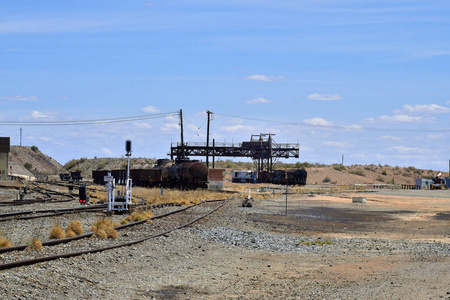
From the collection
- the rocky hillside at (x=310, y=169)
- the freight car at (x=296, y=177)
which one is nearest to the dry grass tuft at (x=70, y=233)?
the freight car at (x=296, y=177)

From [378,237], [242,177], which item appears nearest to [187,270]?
[378,237]

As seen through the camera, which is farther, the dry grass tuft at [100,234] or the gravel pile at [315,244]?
the gravel pile at [315,244]

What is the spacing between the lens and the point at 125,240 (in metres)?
17.5

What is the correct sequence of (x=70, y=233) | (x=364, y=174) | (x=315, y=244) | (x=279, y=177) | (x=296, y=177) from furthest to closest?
(x=364, y=174) → (x=279, y=177) → (x=296, y=177) → (x=315, y=244) → (x=70, y=233)

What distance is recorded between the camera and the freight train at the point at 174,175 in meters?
58.8

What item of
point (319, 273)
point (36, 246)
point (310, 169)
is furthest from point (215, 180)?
point (310, 169)

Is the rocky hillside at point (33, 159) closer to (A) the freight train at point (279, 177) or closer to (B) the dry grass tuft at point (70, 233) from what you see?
(A) the freight train at point (279, 177)

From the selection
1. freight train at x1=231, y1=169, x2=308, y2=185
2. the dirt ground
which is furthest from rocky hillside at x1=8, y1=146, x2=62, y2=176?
the dirt ground

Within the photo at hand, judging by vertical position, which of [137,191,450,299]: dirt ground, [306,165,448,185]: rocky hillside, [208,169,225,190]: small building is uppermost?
[306,165,448,185]: rocky hillside

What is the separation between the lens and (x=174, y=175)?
62.6 m

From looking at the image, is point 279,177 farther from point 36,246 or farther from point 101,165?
point 36,246

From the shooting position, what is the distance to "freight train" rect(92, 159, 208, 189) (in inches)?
2313

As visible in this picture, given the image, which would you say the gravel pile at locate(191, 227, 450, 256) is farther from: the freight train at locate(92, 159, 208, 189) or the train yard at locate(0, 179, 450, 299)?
the freight train at locate(92, 159, 208, 189)

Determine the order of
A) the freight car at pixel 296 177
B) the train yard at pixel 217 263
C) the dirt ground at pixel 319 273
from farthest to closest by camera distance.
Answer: the freight car at pixel 296 177 → the dirt ground at pixel 319 273 → the train yard at pixel 217 263
